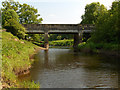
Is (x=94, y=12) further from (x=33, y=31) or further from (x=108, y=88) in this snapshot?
(x=108, y=88)

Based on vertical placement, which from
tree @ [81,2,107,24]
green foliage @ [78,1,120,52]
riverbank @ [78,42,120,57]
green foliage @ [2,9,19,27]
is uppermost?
tree @ [81,2,107,24]

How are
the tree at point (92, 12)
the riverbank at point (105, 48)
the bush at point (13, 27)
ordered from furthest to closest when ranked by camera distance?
the tree at point (92, 12), the bush at point (13, 27), the riverbank at point (105, 48)

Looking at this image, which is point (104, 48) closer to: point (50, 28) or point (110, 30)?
point (110, 30)

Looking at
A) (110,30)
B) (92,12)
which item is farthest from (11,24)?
(92,12)

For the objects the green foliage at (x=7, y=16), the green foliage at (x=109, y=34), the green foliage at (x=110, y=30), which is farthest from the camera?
the green foliage at (x=7, y=16)

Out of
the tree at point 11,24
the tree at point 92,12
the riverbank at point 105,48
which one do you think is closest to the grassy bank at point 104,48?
A: the riverbank at point 105,48

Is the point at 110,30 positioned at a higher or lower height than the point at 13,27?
lower

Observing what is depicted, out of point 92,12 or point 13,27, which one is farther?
point 92,12

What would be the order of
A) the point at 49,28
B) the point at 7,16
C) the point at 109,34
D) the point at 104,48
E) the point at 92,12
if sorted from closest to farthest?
the point at 109,34 < the point at 104,48 < the point at 7,16 < the point at 49,28 < the point at 92,12

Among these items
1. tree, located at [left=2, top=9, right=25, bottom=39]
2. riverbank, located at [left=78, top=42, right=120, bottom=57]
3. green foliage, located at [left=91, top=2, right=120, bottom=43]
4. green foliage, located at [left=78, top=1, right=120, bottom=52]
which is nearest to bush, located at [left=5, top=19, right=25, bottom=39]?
tree, located at [left=2, top=9, right=25, bottom=39]

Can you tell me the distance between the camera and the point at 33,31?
192 ft

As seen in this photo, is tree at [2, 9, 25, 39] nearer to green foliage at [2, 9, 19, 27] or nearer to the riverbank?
green foliage at [2, 9, 19, 27]

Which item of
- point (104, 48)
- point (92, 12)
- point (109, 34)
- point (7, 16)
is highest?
point (92, 12)

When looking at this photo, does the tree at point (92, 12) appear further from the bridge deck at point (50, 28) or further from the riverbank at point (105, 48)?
the riverbank at point (105, 48)
